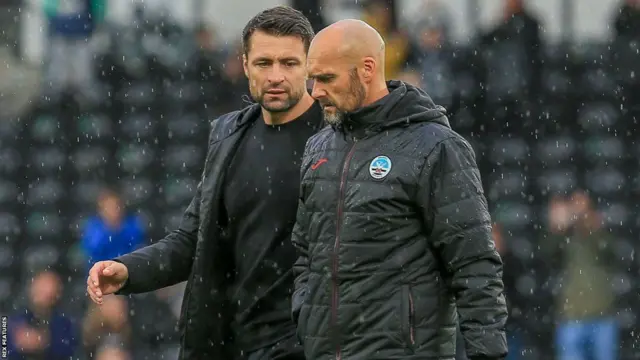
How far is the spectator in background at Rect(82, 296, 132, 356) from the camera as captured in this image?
11.2 m

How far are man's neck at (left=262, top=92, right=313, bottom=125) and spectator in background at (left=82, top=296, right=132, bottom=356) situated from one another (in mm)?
5781

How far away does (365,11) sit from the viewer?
11773mm

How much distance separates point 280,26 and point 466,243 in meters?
1.27

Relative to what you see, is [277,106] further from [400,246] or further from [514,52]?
[514,52]

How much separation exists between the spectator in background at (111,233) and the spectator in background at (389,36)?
2.28m

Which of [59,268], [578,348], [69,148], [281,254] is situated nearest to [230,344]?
[281,254]

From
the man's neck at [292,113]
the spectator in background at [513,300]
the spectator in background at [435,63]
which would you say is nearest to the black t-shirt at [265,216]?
the man's neck at [292,113]

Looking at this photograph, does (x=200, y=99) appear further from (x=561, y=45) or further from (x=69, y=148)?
(x=561, y=45)

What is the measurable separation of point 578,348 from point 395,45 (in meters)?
2.70

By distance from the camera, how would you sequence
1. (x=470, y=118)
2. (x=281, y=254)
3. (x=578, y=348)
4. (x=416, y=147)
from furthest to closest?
1. (x=470, y=118)
2. (x=578, y=348)
3. (x=281, y=254)
4. (x=416, y=147)

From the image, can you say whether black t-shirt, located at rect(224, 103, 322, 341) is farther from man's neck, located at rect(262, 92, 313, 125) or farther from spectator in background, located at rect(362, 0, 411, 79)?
spectator in background, located at rect(362, 0, 411, 79)

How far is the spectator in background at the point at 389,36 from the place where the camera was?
38.2 feet

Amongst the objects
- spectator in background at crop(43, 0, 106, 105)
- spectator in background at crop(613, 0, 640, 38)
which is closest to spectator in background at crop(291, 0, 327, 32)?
spectator in background at crop(43, 0, 106, 105)

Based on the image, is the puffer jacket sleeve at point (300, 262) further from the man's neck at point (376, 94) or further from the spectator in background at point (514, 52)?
the spectator in background at point (514, 52)
